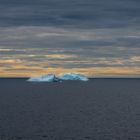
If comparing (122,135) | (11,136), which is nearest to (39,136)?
(11,136)

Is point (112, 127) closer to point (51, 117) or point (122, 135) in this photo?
point (122, 135)

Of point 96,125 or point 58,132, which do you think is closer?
point 58,132

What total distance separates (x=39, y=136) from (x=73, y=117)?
29.3m

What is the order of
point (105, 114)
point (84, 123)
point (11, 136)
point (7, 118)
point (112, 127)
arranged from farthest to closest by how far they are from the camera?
1. point (105, 114)
2. point (7, 118)
3. point (84, 123)
4. point (112, 127)
5. point (11, 136)

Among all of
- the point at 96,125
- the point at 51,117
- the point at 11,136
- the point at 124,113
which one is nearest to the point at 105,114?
the point at 124,113

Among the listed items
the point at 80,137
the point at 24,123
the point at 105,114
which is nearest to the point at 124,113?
the point at 105,114

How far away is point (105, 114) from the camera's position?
10794 cm

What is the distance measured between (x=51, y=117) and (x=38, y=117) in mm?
2745

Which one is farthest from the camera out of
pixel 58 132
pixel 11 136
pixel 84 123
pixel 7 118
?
pixel 7 118

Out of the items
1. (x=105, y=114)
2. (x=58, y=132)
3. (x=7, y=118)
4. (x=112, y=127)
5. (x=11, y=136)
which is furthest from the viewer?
(x=105, y=114)

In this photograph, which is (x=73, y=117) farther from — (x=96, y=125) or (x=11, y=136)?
(x=11, y=136)

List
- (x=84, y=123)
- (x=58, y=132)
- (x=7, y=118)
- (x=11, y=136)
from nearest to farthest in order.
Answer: (x=11, y=136) → (x=58, y=132) → (x=84, y=123) → (x=7, y=118)

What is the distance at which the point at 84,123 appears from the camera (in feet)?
293

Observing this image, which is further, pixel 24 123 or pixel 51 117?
pixel 51 117
